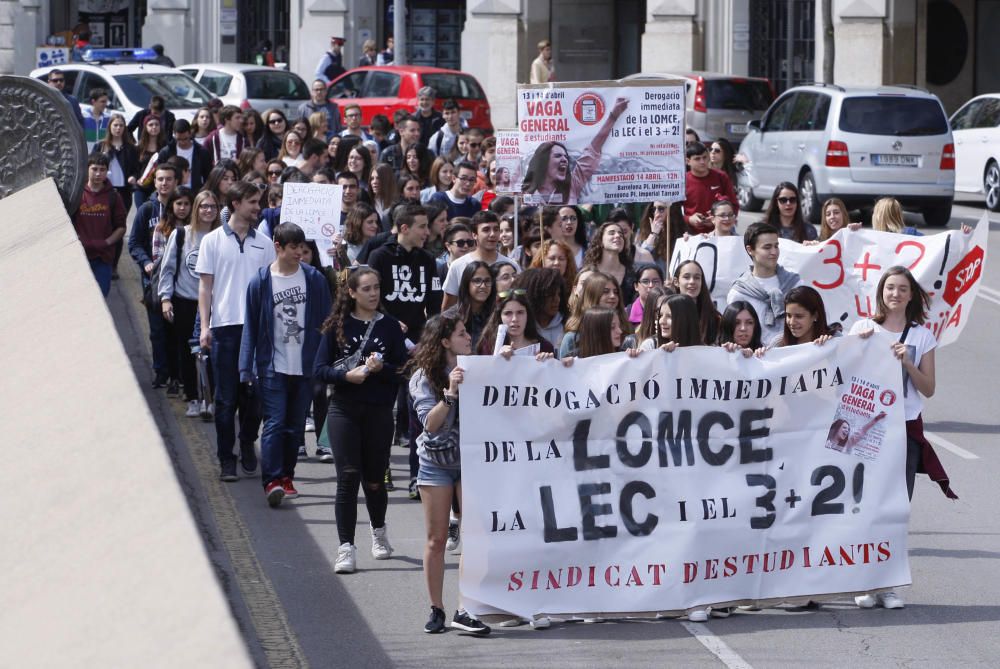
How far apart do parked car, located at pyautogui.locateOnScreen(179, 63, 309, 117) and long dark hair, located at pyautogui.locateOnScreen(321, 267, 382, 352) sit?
69.4 feet

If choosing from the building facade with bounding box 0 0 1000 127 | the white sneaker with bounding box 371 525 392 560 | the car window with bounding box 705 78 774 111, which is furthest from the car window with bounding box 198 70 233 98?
the white sneaker with bounding box 371 525 392 560

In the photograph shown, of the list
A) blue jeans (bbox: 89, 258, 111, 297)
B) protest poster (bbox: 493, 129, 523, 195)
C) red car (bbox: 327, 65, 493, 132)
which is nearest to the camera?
protest poster (bbox: 493, 129, 523, 195)

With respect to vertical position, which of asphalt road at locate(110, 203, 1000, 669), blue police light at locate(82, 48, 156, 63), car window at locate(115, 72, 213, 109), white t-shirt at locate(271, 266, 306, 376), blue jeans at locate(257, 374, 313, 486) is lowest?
asphalt road at locate(110, 203, 1000, 669)

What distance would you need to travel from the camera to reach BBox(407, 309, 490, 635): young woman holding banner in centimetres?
759

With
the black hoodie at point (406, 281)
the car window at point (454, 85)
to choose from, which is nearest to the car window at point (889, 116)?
the car window at point (454, 85)

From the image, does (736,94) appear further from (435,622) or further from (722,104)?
(435,622)

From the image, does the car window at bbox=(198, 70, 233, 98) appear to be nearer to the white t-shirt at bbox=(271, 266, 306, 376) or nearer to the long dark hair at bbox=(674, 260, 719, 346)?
the white t-shirt at bbox=(271, 266, 306, 376)

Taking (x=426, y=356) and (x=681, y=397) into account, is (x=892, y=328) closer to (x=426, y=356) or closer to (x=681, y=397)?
(x=681, y=397)

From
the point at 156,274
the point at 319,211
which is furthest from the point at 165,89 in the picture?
the point at 319,211

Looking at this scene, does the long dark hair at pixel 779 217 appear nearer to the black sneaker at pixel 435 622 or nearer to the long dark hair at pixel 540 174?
the long dark hair at pixel 540 174

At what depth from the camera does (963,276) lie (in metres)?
11.2

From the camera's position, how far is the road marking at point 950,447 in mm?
11445

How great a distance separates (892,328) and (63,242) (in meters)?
4.24

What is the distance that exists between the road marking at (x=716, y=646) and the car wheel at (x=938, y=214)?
16.2 metres
